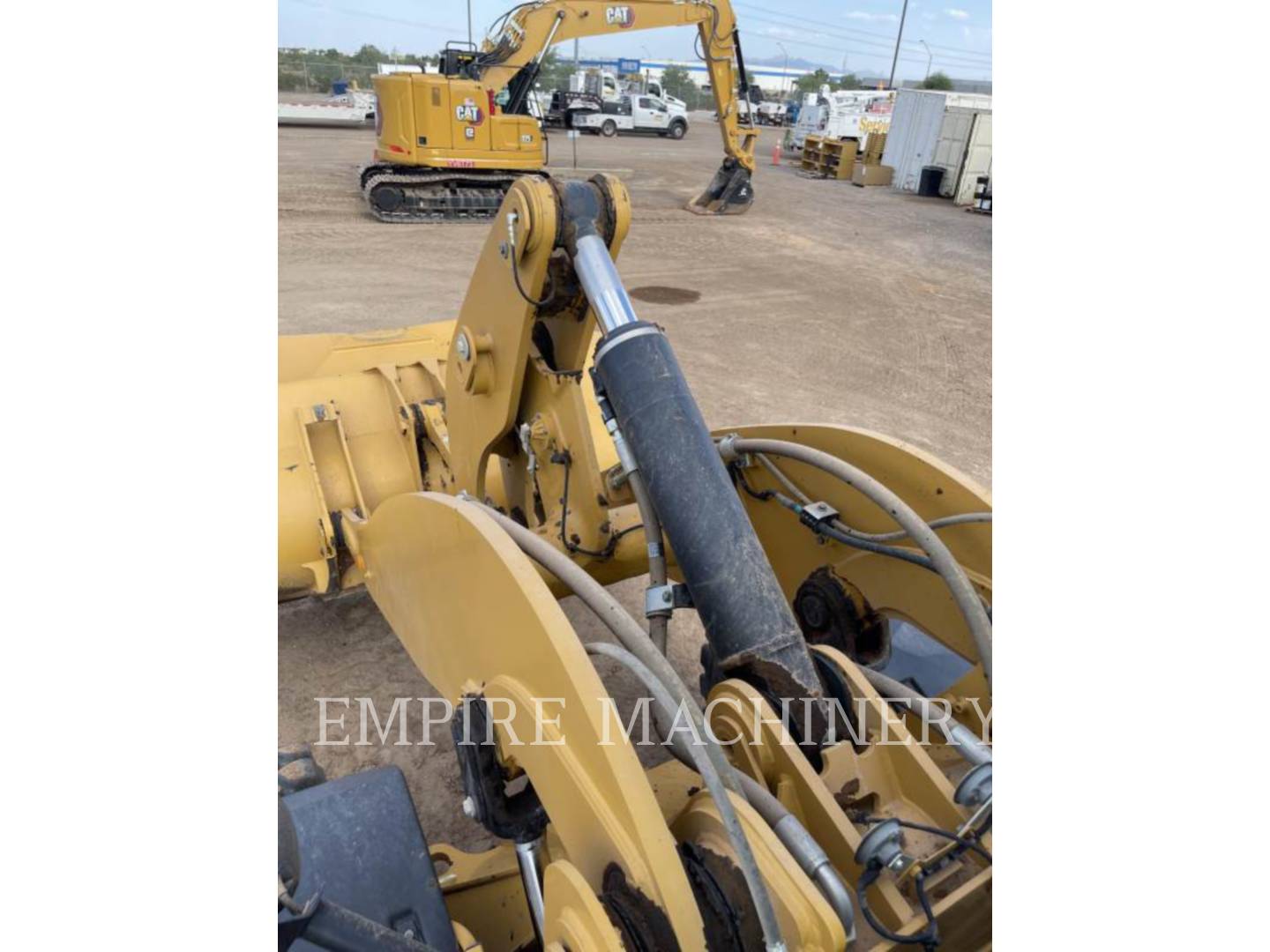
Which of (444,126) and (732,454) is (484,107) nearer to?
(444,126)

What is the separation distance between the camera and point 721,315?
9508mm

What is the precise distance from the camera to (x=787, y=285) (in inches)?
439

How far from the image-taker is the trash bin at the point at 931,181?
1994cm

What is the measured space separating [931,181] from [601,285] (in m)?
19.8

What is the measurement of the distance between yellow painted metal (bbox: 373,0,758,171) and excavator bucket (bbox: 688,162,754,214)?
6.42 ft

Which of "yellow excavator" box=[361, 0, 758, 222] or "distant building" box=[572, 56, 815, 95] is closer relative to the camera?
"yellow excavator" box=[361, 0, 758, 222]

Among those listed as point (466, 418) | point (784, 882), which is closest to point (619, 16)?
point (466, 418)

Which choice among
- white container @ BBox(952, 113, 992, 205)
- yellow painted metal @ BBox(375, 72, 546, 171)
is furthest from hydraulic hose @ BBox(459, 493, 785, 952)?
white container @ BBox(952, 113, 992, 205)

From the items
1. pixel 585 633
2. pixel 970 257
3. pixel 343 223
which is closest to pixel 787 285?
pixel 970 257

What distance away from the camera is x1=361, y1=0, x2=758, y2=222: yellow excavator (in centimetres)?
1278

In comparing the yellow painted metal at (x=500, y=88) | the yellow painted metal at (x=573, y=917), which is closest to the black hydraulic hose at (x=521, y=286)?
the yellow painted metal at (x=573, y=917)

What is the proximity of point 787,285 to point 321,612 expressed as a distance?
836 cm

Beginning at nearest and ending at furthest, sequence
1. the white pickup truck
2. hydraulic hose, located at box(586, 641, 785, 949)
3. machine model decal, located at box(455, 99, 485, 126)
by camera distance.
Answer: hydraulic hose, located at box(586, 641, 785, 949), machine model decal, located at box(455, 99, 485, 126), the white pickup truck

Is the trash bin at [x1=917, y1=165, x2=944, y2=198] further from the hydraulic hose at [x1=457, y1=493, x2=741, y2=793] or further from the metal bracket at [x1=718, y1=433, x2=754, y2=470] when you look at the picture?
the hydraulic hose at [x1=457, y1=493, x2=741, y2=793]
